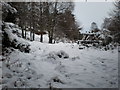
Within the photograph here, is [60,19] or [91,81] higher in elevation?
[60,19]

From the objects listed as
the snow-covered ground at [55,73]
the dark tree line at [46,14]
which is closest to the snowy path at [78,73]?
the snow-covered ground at [55,73]

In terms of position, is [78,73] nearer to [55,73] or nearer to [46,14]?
[55,73]

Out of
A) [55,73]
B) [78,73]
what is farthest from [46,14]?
[55,73]

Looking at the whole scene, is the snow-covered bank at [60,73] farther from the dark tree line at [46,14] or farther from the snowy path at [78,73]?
the dark tree line at [46,14]

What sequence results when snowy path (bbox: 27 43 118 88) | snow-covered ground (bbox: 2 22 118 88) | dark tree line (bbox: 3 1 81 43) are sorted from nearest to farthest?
snow-covered ground (bbox: 2 22 118 88)
snowy path (bbox: 27 43 118 88)
dark tree line (bbox: 3 1 81 43)

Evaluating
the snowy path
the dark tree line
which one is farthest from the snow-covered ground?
the dark tree line

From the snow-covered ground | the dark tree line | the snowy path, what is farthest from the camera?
the dark tree line

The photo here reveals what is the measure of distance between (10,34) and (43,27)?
18.4 meters

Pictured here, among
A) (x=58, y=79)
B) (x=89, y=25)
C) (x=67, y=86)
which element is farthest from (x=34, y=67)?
(x=89, y=25)

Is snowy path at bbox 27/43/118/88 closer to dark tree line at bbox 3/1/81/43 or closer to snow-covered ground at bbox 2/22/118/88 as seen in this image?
snow-covered ground at bbox 2/22/118/88

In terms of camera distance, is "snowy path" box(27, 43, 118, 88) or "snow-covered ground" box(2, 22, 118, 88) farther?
"snowy path" box(27, 43, 118, 88)

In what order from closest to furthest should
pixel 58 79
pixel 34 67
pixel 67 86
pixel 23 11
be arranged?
pixel 67 86, pixel 58 79, pixel 34 67, pixel 23 11

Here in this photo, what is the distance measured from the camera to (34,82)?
18.8 feet

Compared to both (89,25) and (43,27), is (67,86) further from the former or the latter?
(89,25)
